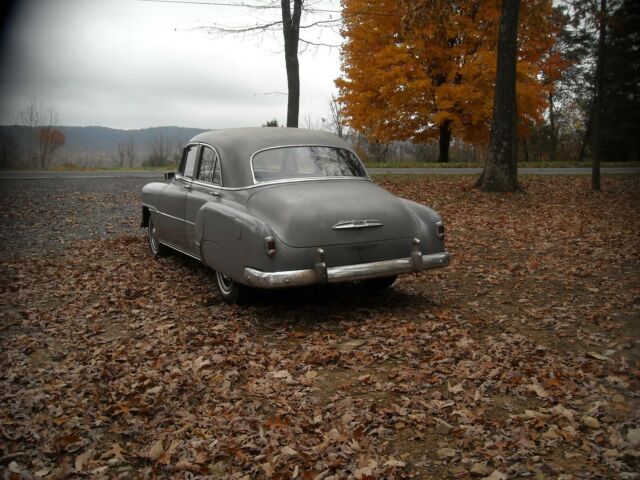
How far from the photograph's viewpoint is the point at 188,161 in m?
7.79

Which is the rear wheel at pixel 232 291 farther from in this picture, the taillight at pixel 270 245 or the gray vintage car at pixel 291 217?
the taillight at pixel 270 245

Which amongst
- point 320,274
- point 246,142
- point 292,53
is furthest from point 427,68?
point 320,274

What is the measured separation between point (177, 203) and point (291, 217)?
8.52ft

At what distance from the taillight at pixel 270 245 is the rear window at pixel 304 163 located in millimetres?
1133

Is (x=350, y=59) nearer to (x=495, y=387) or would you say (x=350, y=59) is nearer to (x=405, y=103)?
(x=405, y=103)

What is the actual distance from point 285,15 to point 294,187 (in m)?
12.4

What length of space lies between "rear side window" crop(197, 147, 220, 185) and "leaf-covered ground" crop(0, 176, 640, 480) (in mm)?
1400

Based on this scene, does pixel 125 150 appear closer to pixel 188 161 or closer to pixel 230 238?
pixel 188 161

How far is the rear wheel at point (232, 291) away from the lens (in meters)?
6.26

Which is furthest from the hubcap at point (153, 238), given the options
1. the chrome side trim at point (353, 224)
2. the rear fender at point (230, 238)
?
the chrome side trim at point (353, 224)

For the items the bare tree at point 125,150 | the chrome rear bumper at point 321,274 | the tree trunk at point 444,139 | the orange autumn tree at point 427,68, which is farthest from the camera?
the bare tree at point 125,150

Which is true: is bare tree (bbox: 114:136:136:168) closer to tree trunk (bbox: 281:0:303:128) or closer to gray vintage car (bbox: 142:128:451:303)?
tree trunk (bbox: 281:0:303:128)

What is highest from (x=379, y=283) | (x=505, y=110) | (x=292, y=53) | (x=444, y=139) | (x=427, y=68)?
(x=427, y=68)

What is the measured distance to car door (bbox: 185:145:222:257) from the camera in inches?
267
